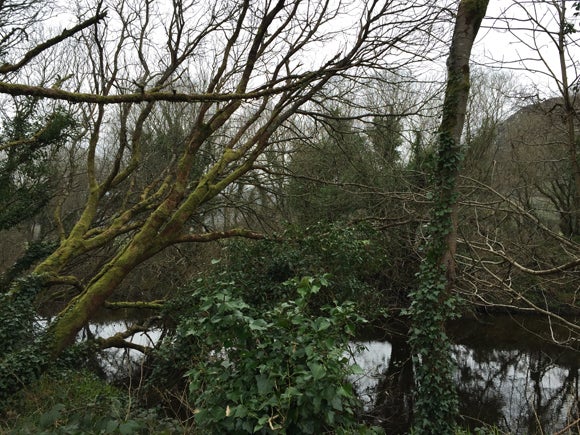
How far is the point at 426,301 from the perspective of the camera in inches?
252

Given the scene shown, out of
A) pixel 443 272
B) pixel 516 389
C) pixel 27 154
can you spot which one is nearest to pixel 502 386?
pixel 516 389

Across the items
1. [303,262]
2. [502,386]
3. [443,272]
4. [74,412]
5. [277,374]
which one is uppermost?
[443,272]

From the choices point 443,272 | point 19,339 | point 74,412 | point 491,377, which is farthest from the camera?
point 491,377

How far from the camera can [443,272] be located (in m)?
6.46

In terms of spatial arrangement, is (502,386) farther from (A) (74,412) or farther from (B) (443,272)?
(A) (74,412)

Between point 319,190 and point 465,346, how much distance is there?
7686mm

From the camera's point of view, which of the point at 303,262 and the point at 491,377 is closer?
the point at 303,262

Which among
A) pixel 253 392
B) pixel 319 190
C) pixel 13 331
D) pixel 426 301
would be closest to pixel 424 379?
pixel 426 301

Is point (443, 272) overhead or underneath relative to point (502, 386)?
overhead

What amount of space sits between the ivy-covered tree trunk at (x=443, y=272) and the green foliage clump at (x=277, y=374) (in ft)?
8.97

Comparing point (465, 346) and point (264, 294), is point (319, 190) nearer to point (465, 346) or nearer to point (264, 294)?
point (264, 294)

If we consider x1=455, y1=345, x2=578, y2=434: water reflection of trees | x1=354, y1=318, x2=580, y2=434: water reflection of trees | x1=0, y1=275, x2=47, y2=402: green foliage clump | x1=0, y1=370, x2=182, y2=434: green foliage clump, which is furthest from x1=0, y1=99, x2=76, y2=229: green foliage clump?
x1=455, y1=345, x2=578, y2=434: water reflection of trees

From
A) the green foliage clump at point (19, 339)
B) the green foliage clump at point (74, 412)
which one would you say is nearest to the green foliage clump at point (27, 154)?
the green foliage clump at point (19, 339)

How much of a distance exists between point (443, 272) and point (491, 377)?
853 centimetres
